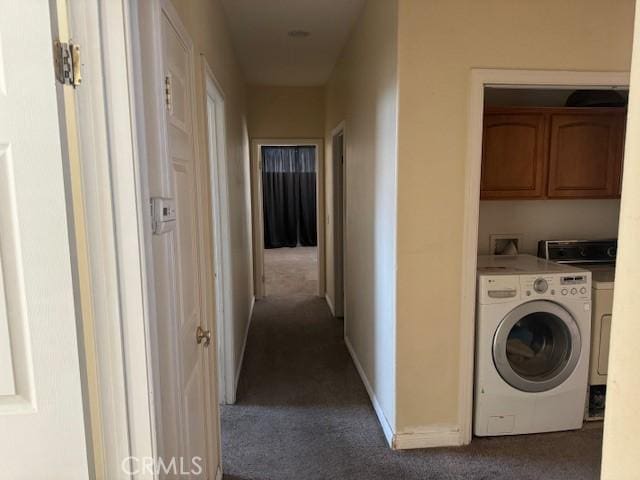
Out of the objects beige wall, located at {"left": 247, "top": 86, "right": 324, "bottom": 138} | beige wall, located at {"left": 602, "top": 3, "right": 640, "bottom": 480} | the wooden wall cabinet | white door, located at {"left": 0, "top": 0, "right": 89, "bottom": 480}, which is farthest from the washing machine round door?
beige wall, located at {"left": 247, "top": 86, "right": 324, "bottom": 138}

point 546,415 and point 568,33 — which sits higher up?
point 568,33

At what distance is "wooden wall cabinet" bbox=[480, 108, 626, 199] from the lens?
9.25ft

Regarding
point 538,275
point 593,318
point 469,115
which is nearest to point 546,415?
point 593,318

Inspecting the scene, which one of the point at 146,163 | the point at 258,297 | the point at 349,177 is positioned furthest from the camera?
the point at 258,297

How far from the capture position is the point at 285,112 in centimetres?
491

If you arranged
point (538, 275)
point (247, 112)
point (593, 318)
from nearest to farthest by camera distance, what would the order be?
point (538, 275) < point (593, 318) < point (247, 112)

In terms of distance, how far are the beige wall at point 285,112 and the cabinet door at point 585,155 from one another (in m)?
2.78

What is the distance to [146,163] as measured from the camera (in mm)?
988

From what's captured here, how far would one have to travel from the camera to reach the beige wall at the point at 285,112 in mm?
4855

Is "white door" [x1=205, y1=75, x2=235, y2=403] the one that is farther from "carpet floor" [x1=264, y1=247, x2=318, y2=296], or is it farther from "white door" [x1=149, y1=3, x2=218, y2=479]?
"carpet floor" [x1=264, y1=247, x2=318, y2=296]

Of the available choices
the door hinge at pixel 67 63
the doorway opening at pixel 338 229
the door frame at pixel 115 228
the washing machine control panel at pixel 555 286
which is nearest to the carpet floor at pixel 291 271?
the doorway opening at pixel 338 229

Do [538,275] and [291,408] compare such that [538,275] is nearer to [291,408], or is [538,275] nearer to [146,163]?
[291,408]

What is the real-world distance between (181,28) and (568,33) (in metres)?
1.89

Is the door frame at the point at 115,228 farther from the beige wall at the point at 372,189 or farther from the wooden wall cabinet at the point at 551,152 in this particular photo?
the wooden wall cabinet at the point at 551,152
